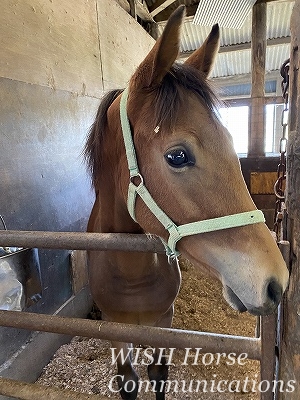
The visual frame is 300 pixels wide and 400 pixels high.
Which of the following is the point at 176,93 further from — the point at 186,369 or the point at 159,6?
the point at 159,6

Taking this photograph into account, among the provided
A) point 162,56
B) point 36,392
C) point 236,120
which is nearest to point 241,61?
point 236,120

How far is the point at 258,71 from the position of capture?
370cm

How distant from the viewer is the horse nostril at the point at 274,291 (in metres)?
0.60

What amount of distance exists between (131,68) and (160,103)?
3121mm

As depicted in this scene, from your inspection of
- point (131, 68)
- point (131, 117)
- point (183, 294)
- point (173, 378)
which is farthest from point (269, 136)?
point (131, 117)

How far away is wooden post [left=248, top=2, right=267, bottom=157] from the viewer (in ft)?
11.9

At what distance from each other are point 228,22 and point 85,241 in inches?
155

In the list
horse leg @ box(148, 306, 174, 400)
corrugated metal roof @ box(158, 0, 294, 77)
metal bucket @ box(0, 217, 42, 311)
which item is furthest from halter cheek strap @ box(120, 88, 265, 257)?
corrugated metal roof @ box(158, 0, 294, 77)

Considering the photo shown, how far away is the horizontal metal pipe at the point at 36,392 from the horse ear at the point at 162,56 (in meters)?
0.86

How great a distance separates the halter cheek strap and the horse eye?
116 mm

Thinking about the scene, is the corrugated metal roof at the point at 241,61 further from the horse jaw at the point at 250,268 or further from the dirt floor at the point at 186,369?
the horse jaw at the point at 250,268

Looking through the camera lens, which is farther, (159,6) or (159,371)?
(159,6)

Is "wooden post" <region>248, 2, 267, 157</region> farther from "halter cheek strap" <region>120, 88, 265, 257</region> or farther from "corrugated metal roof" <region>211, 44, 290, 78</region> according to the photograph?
"halter cheek strap" <region>120, 88, 265, 257</region>

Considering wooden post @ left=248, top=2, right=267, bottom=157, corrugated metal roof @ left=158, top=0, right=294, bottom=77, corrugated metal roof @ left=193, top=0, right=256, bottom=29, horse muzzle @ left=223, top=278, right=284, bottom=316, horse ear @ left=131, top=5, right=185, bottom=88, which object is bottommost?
horse muzzle @ left=223, top=278, right=284, bottom=316
